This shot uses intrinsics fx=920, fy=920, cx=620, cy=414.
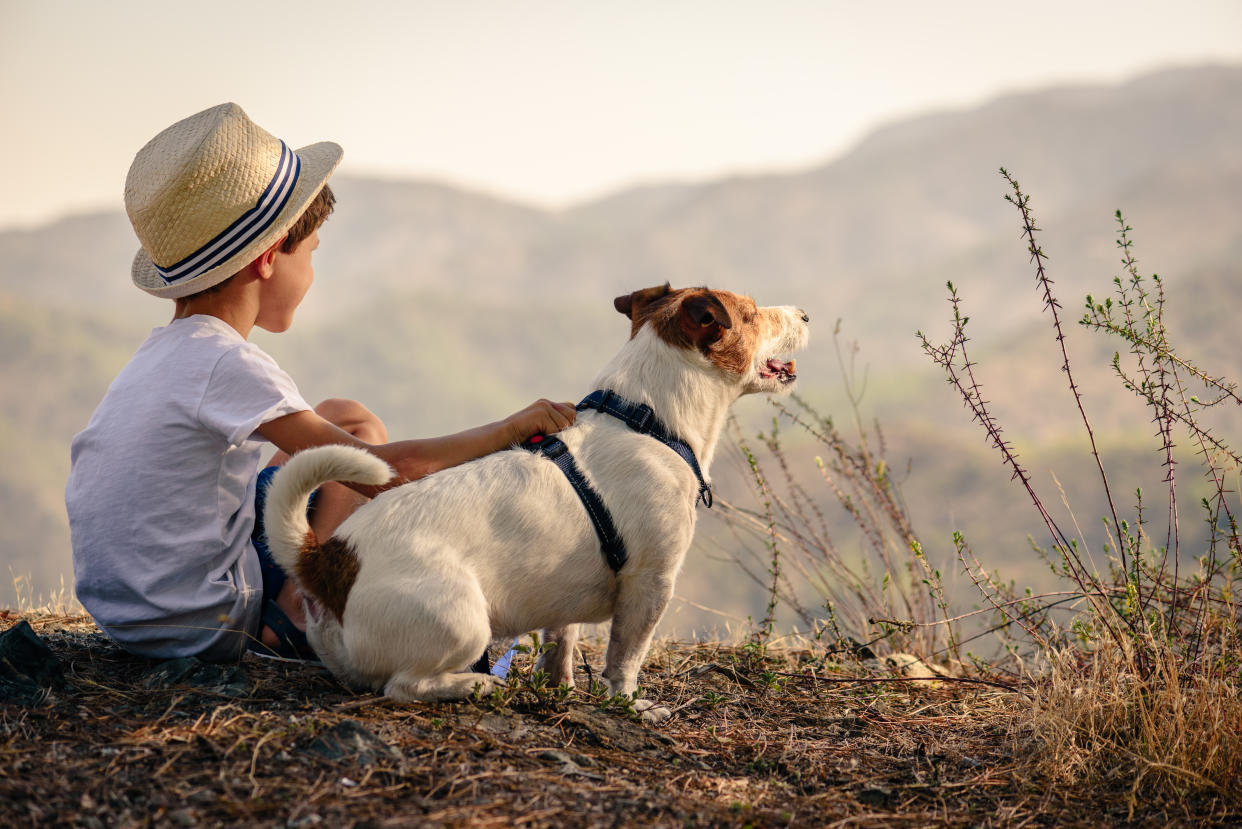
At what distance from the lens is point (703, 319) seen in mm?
3613

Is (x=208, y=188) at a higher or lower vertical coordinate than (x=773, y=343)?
higher

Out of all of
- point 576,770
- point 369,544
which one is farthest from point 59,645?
point 576,770

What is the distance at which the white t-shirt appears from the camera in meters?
2.98

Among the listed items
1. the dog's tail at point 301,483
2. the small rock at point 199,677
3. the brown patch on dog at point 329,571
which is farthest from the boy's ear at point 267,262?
the small rock at point 199,677

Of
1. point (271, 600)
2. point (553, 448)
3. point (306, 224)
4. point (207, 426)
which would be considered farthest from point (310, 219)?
point (271, 600)

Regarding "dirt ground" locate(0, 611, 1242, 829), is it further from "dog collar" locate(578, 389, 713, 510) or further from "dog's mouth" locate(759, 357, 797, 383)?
"dog's mouth" locate(759, 357, 797, 383)

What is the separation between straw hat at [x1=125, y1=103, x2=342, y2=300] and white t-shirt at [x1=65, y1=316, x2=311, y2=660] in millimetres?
222

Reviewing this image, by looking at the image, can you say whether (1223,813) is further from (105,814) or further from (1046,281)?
(105,814)

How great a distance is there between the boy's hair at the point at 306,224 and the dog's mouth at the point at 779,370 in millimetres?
1897

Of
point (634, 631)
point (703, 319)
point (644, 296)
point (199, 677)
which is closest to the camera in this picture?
point (199, 677)

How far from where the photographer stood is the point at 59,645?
356cm

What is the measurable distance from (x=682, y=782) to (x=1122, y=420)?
44871mm

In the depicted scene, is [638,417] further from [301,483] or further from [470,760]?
[470,760]

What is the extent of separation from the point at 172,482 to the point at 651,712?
1.85 meters
